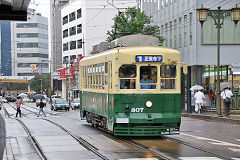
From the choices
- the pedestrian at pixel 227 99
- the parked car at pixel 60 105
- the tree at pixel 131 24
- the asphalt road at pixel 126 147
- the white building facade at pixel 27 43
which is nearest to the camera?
the asphalt road at pixel 126 147

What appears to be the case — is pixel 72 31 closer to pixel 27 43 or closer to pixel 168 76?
pixel 27 43

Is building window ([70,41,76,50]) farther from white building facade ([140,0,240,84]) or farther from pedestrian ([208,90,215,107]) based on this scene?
pedestrian ([208,90,215,107])

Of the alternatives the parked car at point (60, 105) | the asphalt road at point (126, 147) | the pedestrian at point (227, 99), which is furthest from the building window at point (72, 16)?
the asphalt road at point (126, 147)

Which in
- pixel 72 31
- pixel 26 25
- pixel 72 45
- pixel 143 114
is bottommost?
pixel 143 114

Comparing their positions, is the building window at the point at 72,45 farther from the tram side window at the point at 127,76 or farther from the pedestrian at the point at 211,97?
the tram side window at the point at 127,76

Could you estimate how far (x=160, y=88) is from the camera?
15844 mm

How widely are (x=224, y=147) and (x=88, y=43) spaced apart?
64.3 metres

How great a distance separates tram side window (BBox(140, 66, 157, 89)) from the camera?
1587 cm

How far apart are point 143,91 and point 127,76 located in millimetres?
725

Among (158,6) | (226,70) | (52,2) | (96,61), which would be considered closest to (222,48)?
(226,70)

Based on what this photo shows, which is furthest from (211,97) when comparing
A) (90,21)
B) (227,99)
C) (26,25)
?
(26,25)

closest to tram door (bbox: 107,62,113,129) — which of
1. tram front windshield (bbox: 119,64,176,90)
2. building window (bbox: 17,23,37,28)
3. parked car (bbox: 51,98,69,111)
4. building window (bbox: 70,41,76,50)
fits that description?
tram front windshield (bbox: 119,64,176,90)

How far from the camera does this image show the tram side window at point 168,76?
1594cm

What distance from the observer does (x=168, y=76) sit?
1605 cm
